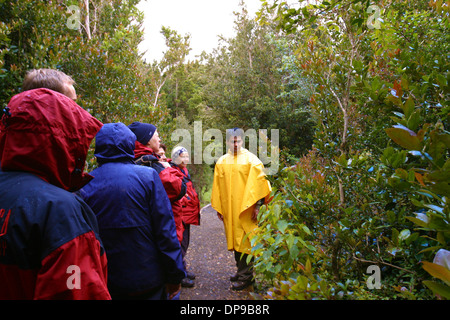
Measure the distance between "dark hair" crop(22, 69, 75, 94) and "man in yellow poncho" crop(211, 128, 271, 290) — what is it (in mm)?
2902

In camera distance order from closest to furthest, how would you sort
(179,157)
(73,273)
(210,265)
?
(73,273)
(179,157)
(210,265)

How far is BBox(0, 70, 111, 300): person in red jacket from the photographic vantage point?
93 centimetres

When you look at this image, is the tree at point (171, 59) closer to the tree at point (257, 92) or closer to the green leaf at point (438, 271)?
the tree at point (257, 92)

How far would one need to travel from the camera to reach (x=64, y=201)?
101 cm

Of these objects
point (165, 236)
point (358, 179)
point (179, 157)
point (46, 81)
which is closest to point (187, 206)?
point (179, 157)

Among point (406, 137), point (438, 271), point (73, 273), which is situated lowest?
point (73, 273)

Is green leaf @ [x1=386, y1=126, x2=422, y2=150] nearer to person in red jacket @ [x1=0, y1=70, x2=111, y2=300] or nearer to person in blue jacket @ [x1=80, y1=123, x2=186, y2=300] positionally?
person in red jacket @ [x1=0, y1=70, x2=111, y2=300]

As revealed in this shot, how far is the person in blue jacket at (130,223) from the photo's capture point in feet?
5.77

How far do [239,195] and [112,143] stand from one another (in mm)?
2508

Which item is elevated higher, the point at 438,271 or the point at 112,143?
the point at 112,143

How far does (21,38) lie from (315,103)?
11.7 ft

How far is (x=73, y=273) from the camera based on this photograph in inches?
38.0

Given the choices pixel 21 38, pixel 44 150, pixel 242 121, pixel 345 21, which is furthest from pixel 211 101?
pixel 44 150

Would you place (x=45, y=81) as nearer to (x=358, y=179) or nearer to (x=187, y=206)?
(x=358, y=179)
